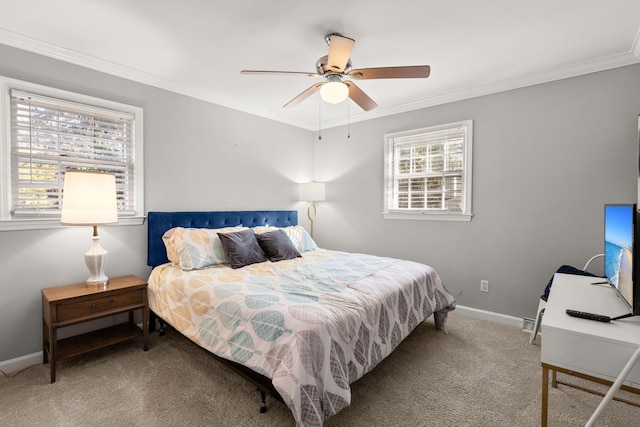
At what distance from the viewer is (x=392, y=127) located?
13.1 ft

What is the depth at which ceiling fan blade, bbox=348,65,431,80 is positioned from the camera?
6.91 ft

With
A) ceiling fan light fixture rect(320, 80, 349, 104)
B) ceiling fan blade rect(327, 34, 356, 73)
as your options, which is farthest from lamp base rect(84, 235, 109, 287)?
ceiling fan blade rect(327, 34, 356, 73)

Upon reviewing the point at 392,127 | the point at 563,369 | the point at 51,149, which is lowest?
the point at 563,369

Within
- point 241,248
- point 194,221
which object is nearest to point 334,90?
point 241,248

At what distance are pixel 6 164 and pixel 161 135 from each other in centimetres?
121

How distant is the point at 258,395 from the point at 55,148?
2.59m

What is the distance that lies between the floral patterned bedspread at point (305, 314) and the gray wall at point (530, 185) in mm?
786

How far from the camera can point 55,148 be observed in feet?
8.26

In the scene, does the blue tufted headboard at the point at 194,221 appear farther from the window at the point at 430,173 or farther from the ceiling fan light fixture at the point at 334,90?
the ceiling fan light fixture at the point at 334,90

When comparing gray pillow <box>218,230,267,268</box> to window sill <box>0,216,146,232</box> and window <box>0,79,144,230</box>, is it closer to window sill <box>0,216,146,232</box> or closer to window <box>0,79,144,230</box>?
window <box>0,79,144,230</box>

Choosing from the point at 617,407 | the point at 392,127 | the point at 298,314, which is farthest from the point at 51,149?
the point at 617,407

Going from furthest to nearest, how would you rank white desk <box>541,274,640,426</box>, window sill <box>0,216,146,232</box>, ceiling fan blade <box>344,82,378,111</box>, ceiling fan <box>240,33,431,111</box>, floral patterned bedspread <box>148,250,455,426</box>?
ceiling fan blade <box>344,82,378,111</box> < window sill <box>0,216,146,232</box> < ceiling fan <box>240,33,431,111</box> < floral patterned bedspread <box>148,250,455,426</box> < white desk <box>541,274,640,426</box>

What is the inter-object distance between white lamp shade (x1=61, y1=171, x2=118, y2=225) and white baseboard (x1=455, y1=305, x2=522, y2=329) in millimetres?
3705

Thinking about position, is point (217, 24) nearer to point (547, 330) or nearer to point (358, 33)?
point (358, 33)
